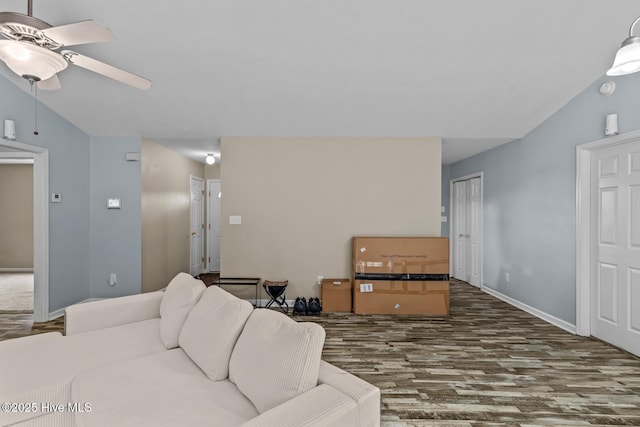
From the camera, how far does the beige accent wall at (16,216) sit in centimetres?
687

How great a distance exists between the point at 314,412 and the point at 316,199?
3525 millimetres

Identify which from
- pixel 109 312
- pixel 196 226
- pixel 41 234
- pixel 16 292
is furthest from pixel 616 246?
pixel 16 292

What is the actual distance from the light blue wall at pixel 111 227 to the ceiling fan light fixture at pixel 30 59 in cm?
286

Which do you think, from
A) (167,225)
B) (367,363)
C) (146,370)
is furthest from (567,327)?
(167,225)

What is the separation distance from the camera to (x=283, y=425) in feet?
3.59

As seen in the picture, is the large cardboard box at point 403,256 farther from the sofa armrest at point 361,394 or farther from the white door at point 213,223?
the white door at point 213,223

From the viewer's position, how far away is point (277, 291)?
14.1 ft

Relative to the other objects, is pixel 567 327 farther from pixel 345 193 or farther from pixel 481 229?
pixel 345 193

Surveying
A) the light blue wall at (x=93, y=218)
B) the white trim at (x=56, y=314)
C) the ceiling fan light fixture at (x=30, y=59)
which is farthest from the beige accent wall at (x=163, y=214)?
the ceiling fan light fixture at (x=30, y=59)

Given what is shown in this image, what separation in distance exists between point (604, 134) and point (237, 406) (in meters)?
4.10

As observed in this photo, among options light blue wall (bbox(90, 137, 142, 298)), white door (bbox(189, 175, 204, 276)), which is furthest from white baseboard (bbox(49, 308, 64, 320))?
white door (bbox(189, 175, 204, 276))

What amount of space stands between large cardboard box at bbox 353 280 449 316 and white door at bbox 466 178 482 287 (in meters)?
1.94

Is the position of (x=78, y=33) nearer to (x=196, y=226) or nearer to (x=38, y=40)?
(x=38, y=40)

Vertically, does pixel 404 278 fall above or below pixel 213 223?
below
